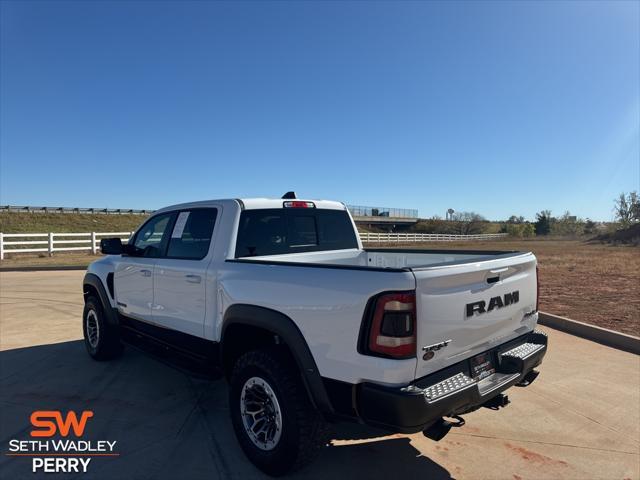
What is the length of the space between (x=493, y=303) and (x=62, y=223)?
53.8 m

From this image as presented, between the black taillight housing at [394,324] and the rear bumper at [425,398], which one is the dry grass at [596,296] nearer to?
the rear bumper at [425,398]

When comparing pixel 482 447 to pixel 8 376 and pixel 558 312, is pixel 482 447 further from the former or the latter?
pixel 558 312

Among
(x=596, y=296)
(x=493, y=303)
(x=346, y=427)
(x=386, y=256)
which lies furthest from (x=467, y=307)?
(x=596, y=296)

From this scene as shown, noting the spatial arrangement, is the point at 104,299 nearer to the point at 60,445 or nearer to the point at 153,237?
the point at 153,237

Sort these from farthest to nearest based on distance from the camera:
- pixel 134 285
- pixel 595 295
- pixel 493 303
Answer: pixel 595 295 → pixel 134 285 → pixel 493 303

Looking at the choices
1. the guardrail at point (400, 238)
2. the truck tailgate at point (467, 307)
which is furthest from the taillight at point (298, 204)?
the guardrail at point (400, 238)

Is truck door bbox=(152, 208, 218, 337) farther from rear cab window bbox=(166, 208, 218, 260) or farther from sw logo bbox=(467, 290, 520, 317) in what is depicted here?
sw logo bbox=(467, 290, 520, 317)

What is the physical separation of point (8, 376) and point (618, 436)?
607 cm

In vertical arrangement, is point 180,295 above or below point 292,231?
below

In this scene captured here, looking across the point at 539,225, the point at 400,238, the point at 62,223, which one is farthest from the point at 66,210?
the point at 539,225

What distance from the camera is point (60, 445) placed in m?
3.38

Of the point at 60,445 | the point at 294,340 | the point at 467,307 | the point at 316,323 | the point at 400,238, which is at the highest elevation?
the point at 467,307

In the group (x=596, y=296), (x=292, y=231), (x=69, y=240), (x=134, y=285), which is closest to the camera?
(x=292, y=231)

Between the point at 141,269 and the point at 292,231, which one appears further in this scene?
the point at 141,269
